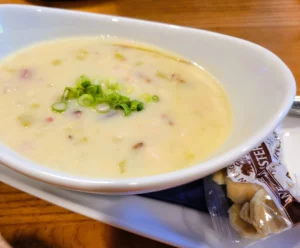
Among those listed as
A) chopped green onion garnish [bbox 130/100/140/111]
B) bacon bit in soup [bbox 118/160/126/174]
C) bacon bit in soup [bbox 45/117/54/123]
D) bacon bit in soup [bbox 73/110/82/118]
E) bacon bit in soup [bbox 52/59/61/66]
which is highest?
chopped green onion garnish [bbox 130/100/140/111]

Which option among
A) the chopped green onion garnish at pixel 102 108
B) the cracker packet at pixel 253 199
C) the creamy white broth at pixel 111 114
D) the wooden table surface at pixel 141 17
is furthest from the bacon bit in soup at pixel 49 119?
the cracker packet at pixel 253 199

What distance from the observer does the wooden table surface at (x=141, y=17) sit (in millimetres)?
954

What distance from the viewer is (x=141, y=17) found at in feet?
5.96

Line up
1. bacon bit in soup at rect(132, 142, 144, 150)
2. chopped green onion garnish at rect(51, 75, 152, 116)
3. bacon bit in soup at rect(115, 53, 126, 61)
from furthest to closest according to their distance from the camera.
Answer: bacon bit in soup at rect(115, 53, 126, 61)
chopped green onion garnish at rect(51, 75, 152, 116)
bacon bit in soup at rect(132, 142, 144, 150)

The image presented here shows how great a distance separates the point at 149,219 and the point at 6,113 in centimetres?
54

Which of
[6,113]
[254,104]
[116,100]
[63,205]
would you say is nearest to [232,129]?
[254,104]

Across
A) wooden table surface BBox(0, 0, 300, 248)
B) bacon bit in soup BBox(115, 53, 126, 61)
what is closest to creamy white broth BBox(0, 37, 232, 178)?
bacon bit in soup BBox(115, 53, 126, 61)

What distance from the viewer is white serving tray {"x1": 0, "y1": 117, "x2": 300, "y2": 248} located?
0.87 meters

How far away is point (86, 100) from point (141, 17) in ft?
2.90

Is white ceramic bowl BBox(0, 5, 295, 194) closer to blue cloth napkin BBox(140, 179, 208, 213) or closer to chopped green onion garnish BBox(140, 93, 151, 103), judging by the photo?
blue cloth napkin BBox(140, 179, 208, 213)

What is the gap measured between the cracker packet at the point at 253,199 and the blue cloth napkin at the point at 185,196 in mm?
22

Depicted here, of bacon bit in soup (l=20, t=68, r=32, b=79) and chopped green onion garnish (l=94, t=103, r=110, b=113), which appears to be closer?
chopped green onion garnish (l=94, t=103, r=110, b=113)

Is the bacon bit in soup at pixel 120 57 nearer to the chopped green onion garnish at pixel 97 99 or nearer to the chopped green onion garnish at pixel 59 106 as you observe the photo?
the chopped green onion garnish at pixel 97 99

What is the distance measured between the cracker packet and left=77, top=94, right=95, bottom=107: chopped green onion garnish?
417 millimetres
